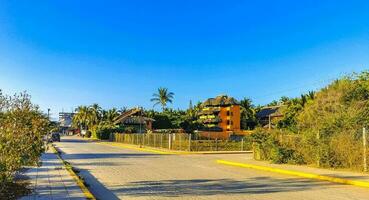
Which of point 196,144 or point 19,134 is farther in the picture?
point 196,144

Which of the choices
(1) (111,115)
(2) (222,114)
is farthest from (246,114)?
(1) (111,115)

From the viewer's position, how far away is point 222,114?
4719 inches

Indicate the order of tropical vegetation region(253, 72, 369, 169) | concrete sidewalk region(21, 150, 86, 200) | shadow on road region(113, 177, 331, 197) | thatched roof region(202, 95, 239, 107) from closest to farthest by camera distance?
1. concrete sidewalk region(21, 150, 86, 200)
2. shadow on road region(113, 177, 331, 197)
3. tropical vegetation region(253, 72, 369, 169)
4. thatched roof region(202, 95, 239, 107)

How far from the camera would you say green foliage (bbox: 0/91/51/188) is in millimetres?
9969

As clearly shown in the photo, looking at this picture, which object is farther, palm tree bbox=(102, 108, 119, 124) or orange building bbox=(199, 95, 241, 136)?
palm tree bbox=(102, 108, 119, 124)

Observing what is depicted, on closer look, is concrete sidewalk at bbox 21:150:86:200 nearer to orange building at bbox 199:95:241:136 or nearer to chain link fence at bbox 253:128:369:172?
chain link fence at bbox 253:128:369:172

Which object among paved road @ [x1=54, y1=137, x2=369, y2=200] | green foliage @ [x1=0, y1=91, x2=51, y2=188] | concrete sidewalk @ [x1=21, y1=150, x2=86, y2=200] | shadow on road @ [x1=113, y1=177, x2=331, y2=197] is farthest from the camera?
shadow on road @ [x1=113, y1=177, x2=331, y2=197]

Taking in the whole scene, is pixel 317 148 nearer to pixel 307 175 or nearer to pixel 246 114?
pixel 307 175

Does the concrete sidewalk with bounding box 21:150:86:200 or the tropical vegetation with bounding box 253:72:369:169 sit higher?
the tropical vegetation with bounding box 253:72:369:169

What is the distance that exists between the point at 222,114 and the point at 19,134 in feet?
361

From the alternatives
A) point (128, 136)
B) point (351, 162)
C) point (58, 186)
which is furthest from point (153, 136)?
point (58, 186)

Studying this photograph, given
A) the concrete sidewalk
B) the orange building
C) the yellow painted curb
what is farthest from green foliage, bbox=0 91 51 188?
the orange building

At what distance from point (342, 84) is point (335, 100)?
2.16 m

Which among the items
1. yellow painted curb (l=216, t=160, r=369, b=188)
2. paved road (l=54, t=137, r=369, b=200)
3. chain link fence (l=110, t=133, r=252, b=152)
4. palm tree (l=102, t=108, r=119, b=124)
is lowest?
paved road (l=54, t=137, r=369, b=200)
